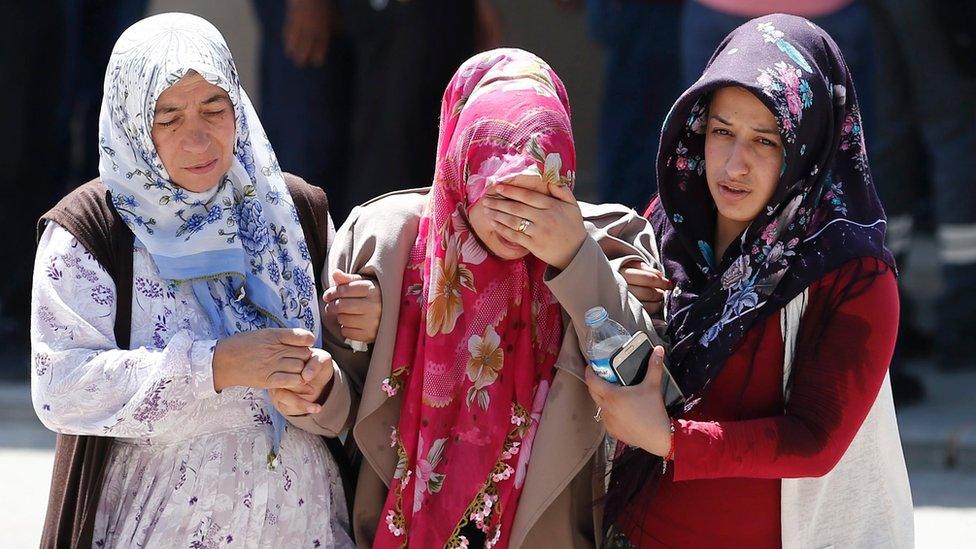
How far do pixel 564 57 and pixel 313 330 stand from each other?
468 centimetres

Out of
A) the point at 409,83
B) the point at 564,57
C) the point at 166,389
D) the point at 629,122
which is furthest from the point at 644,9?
the point at 166,389

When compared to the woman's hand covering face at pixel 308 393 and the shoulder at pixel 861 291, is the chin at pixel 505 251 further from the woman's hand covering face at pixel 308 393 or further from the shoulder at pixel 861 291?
the shoulder at pixel 861 291

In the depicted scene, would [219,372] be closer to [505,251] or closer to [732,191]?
[505,251]

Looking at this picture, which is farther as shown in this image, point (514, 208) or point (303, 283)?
point (303, 283)

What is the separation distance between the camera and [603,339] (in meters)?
2.46

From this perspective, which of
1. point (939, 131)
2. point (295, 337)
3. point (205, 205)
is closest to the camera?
point (295, 337)

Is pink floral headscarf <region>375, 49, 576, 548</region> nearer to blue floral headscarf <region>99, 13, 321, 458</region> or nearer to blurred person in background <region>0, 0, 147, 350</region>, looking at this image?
blue floral headscarf <region>99, 13, 321, 458</region>

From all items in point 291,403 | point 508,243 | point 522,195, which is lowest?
point 291,403

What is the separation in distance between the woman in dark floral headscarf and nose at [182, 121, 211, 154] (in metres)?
0.83

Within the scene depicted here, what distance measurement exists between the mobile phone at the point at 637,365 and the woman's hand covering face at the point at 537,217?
185mm

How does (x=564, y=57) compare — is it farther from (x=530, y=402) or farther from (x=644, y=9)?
(x=530, y=402)

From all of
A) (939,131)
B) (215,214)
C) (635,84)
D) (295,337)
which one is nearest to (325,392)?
(295,337)

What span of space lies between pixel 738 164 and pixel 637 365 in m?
0.39

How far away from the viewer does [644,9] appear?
536 cm
